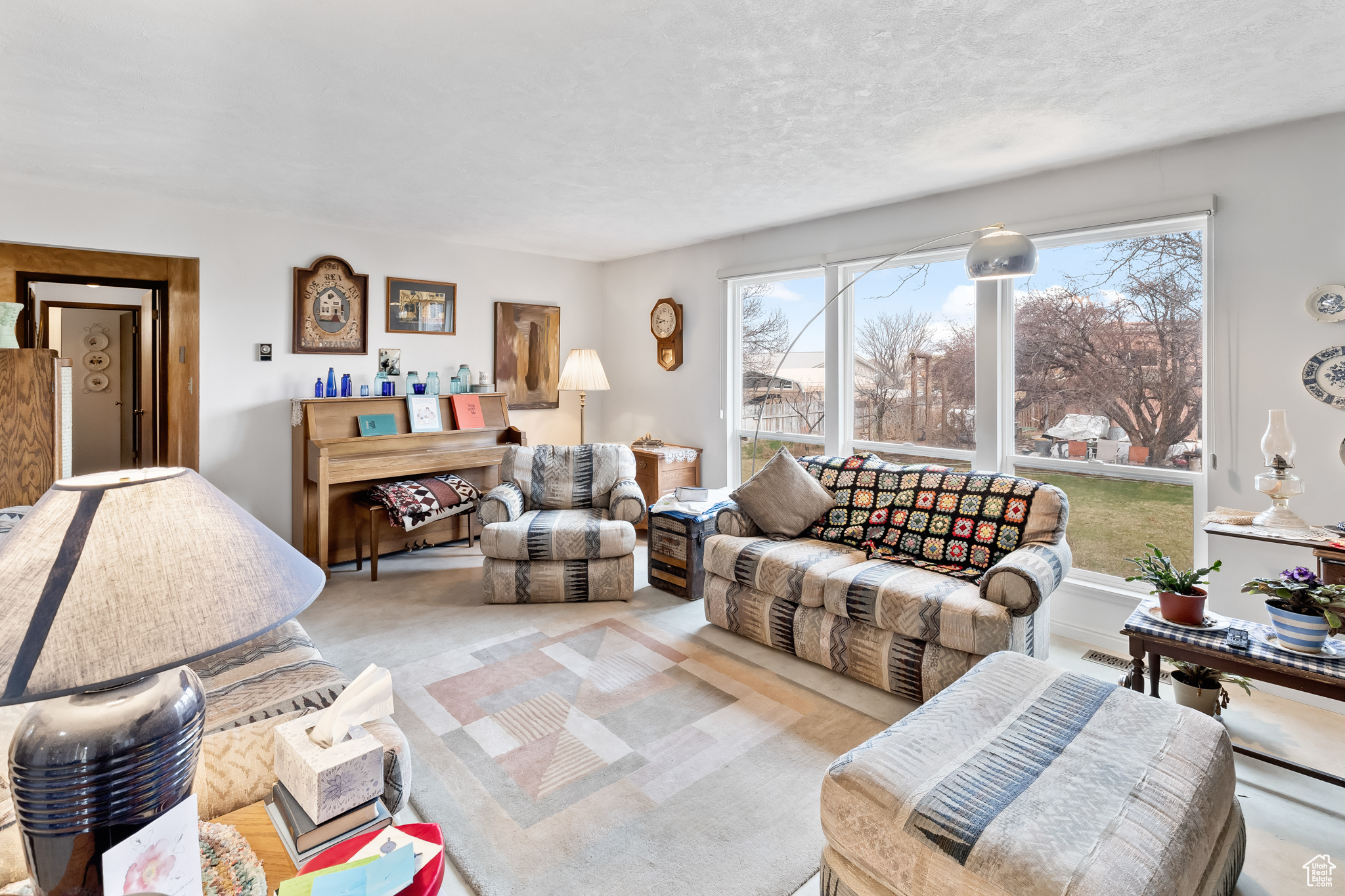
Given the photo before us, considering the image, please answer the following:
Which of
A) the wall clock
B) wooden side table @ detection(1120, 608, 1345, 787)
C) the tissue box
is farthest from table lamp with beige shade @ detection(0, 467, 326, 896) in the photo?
the wall clock

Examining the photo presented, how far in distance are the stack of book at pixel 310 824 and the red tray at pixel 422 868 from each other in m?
0.02

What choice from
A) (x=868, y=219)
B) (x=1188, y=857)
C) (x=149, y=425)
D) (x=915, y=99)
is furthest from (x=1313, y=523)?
(x=149, y=425)

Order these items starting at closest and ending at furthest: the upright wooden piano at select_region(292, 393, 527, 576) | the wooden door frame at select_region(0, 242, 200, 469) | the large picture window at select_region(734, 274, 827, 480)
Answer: the wooden door frame at select_region(0, 242, 200, 469) < the upright wooden piano at select_region(292, 393, 527, 576) < the large picture window at select_region(734, 274, 827, 480)

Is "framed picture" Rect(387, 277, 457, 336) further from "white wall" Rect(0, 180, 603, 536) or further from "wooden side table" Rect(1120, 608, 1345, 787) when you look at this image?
"wooden side table" Rect(1120, 608, 1345, 787)

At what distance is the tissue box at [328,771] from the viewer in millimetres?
1143

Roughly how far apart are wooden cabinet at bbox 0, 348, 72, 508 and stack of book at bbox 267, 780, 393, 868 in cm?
270

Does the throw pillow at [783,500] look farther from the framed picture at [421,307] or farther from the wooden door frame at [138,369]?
the wooden door frame at [138,369]

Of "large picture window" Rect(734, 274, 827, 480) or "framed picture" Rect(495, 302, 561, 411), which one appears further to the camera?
"framed picture" Rect(495, 302, 561, 411)

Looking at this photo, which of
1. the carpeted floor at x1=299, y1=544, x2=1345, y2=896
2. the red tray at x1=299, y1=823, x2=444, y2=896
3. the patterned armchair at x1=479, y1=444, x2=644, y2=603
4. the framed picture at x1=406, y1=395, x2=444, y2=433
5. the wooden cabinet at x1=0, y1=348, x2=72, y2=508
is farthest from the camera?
the framed picture at x1=406, y1=395, x2=444, y2=433

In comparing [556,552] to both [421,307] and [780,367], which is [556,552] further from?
[421,307]

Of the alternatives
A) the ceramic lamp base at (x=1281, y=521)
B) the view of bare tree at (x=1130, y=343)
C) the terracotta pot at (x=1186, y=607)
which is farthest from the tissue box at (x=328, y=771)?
the view of bare tree at (x=1130, y=343)

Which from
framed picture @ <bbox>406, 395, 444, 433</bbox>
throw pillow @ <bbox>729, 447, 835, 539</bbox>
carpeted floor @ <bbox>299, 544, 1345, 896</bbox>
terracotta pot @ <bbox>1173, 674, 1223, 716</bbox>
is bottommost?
carpeted floor @ <bbox>299, 544, 1345, 896</bbox>

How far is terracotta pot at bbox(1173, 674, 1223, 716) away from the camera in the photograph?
2.38 m

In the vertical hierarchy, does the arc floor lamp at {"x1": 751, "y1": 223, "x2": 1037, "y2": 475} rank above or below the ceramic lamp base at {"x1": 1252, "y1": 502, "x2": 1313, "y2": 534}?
above
